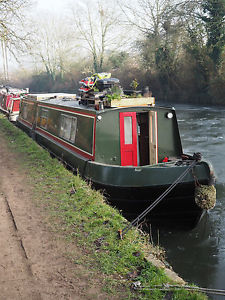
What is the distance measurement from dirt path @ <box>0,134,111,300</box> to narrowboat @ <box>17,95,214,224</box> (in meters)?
1.58

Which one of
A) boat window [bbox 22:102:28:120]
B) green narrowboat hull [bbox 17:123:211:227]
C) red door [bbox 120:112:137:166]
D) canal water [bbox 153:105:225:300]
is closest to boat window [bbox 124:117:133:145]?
red door [bbox 120:112:137:166]

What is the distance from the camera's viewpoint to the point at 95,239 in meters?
4.08

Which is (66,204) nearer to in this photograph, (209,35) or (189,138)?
(189,138)

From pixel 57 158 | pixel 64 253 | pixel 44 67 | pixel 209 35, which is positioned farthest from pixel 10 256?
pixel 44 67

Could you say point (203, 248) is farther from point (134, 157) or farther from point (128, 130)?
point (128, 130)

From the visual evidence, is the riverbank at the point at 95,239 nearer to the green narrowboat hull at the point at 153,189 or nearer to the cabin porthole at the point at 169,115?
Answer: the green narrowboat hull at the point at 153,189

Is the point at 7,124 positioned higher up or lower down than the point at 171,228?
higher up

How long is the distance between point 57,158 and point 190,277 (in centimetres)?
491

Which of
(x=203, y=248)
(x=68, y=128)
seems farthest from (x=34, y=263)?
(x=68, y=128)

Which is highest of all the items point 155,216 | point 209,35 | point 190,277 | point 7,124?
point 209,35

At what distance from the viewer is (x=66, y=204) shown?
5223mm

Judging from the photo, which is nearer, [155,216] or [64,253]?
[64,253]

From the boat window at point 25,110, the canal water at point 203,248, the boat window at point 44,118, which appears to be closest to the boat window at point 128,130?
the canal water at point 203,248

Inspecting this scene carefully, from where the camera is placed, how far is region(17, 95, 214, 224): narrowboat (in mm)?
5332
